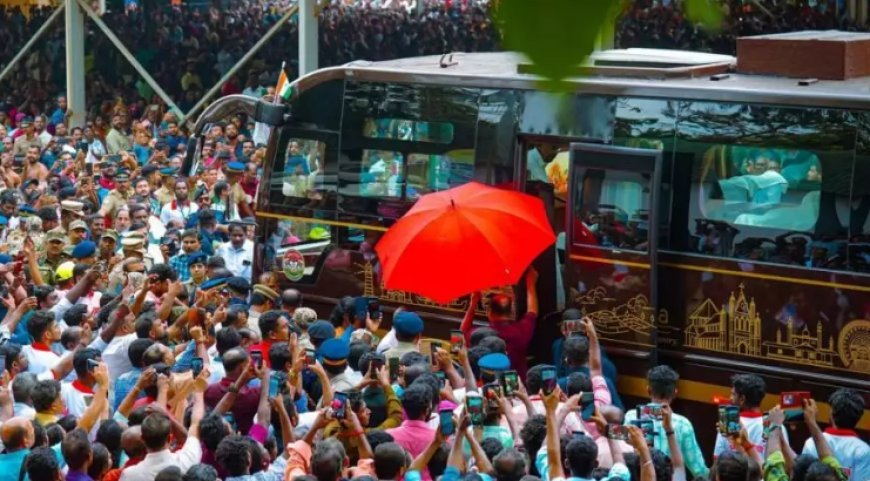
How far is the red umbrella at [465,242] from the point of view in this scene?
8.38m

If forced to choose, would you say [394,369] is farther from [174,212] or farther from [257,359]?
[174,212]

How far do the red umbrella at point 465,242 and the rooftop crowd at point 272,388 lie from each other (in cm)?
31

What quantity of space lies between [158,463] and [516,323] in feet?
11.6

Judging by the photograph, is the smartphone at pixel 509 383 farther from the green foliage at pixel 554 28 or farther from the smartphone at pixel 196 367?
the green foliage at pixel 554 28

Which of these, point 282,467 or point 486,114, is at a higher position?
point 486,114

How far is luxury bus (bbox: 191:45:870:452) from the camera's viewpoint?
26.1 feet

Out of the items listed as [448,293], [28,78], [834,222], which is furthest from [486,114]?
[28,78]

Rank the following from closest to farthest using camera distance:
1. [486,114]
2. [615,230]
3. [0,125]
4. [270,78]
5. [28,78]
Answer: [615,230], [486,114], [0,125], [270,78], [28,78]

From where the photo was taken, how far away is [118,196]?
1291 cm

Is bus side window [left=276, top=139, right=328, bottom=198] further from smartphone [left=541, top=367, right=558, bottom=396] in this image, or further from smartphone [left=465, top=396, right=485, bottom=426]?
smartphone [left=465, top=396, right=485, bottom=426]

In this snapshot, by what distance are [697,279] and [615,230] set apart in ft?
1.97

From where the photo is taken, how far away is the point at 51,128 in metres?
19.4

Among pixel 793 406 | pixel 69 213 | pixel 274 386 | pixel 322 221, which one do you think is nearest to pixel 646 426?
pixel 793 406

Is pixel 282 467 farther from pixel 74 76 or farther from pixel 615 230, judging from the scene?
pixel 74 76
